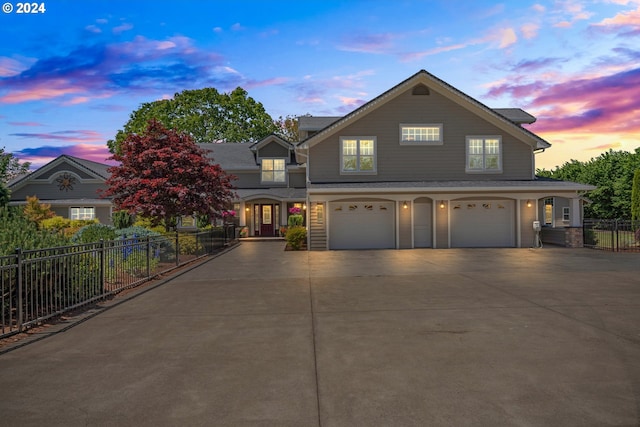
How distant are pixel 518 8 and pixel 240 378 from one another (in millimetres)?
16818

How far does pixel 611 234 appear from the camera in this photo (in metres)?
20.1

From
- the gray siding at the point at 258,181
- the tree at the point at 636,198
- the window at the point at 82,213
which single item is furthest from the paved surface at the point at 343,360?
the window at the point at 82,213

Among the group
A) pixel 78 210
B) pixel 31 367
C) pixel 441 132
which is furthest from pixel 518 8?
pixel 78 210

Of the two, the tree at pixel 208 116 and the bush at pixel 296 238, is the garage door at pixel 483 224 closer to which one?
the bush at pixel 296 238

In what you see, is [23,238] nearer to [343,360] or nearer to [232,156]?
[343,360]

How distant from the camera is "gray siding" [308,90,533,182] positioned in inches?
890

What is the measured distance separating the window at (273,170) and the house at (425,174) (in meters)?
9.99

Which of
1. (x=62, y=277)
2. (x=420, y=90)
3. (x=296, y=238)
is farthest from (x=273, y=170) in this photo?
(x=62, y=277)

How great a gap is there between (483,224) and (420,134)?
19.4 feet

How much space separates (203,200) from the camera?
20.0m

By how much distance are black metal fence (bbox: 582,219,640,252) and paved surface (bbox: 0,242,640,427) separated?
462 inches

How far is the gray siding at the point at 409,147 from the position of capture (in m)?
22.6

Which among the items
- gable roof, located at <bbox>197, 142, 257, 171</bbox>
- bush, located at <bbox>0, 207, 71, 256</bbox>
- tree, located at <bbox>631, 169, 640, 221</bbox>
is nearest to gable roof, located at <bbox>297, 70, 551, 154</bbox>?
gable roof, located at <bbox>197, 142, 257, 171</bbox>

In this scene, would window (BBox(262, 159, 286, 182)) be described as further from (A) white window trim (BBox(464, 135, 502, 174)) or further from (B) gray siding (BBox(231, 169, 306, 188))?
(A) white window trim (BBox(464, 135, 502, 174))
